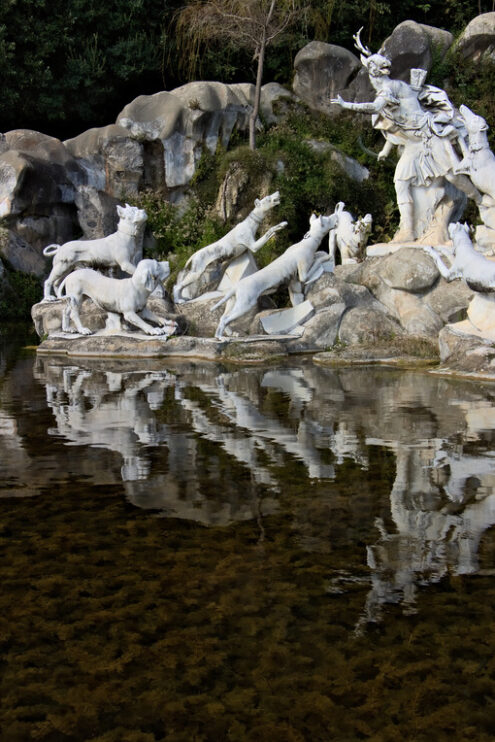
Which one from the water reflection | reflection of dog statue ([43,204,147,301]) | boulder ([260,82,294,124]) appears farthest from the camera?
boulder ([260,82,294,124])

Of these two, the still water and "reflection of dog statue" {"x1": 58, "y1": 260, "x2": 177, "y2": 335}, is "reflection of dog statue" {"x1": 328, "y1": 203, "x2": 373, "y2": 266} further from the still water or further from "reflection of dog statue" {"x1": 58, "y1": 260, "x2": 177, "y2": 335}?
the still water

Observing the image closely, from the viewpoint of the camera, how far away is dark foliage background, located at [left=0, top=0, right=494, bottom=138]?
22.4 meters

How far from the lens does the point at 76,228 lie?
21891 mm

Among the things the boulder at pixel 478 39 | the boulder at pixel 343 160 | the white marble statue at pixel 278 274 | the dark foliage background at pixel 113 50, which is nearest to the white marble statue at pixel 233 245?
the white marble statue at pixel 278 274

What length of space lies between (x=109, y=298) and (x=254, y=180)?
9273 millimetres

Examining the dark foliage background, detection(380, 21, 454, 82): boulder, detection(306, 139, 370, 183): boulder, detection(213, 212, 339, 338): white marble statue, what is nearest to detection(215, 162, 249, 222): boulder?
detection(306, 139, 370, 183): boulder

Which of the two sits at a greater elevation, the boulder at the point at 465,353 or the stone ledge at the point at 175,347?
the boulder at the point at 465,353

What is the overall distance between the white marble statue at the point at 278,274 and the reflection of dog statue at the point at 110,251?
275 centimetres

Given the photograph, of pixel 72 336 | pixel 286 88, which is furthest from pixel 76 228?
pixel 72 336

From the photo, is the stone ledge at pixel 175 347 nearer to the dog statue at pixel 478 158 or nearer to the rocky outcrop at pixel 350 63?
the dog statue at pixel 478 158

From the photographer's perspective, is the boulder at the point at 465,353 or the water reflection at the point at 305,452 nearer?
the water reflection at the point at 305,452

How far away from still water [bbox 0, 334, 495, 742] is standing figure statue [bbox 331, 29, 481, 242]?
6930 mm

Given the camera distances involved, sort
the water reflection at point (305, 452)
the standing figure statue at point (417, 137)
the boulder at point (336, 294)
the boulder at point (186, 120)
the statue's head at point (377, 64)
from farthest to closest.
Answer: the boulder at point (186, 120) → the standing figure statue at point (417, 137) → the statue's head at point (377, 64) → the boulder at point (336, 294) → the water reflection at point (305, 452)

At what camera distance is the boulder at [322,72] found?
22891 millimetres
